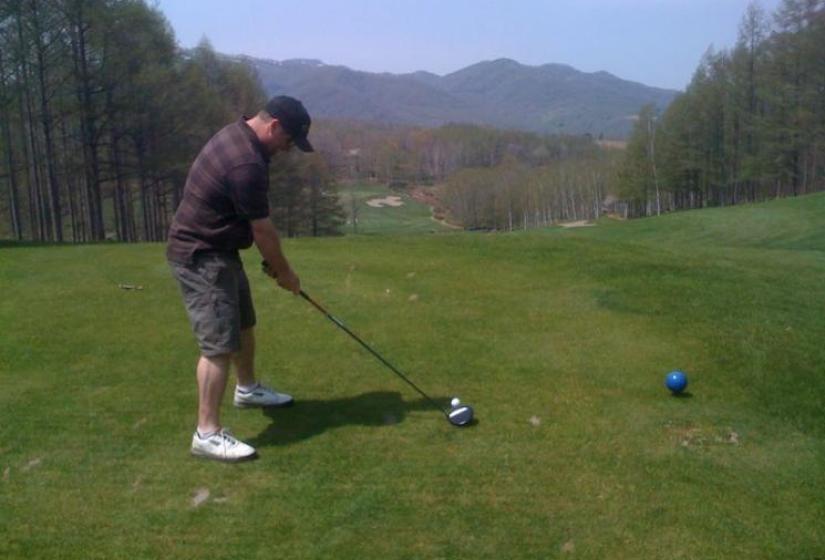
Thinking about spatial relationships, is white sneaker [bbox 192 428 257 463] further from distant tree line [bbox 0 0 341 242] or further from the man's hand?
distant tree line [bbox 0 0 341 242]

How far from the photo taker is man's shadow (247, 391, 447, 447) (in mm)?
5910

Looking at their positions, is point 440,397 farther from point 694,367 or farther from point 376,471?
point 694,367

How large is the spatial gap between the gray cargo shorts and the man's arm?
0.90ft

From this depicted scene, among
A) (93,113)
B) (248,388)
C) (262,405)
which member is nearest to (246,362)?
(248,388)

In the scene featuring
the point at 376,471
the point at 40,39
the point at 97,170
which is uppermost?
the point at 40,39

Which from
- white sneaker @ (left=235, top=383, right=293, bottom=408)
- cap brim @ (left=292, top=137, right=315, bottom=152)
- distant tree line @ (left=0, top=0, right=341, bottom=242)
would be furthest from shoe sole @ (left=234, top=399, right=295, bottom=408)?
distant tree line @ (left=0, top=0, right=341, bottom=242)

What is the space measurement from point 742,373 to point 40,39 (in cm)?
3353

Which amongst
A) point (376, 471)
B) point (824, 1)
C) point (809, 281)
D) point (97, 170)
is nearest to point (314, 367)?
point (376, 471)

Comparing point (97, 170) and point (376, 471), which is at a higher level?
point (97, 170)

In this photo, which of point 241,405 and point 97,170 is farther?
point 97,170

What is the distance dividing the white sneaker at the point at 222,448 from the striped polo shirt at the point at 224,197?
1171 millimetres

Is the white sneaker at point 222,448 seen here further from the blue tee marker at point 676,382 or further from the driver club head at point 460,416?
the blue tee marker at point 676,382

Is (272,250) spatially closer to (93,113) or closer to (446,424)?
(446,424)

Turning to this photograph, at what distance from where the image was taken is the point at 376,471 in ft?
17.3
